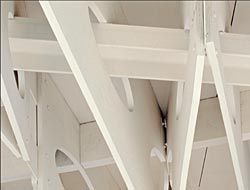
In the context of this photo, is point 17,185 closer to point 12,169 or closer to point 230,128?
point 12,169

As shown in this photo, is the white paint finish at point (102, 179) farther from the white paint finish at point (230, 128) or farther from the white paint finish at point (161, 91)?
the white paint finish at point (230, 128)

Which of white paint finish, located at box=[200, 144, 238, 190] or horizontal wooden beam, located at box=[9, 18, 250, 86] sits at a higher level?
white paint finish, located at box=[200, 144, 238, 190]

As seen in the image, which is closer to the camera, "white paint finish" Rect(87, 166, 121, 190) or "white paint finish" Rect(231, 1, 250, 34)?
"white paint finish" Rect(231, 1, 250, 34)

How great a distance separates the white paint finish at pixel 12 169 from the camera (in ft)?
5.61

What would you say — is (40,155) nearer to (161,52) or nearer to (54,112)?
(54,112)

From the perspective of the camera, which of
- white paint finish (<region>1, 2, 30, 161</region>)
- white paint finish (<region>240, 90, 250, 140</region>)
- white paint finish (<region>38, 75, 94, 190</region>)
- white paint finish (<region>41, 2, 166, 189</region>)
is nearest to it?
white paint finish (<region>41, 2, 166, 189</region>)

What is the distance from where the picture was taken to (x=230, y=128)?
4.97 ft

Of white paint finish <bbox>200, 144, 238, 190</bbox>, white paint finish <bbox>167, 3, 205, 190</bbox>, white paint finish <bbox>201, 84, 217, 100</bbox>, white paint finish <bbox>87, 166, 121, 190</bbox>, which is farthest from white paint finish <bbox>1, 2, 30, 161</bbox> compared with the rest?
white paint finish <bbox>200, 144, 238, 190</bbox>

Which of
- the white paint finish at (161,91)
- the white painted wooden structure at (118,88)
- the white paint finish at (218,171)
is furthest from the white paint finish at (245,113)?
the white paint finish at (218,171)

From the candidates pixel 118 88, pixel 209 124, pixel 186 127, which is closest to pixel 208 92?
pixel 209 124

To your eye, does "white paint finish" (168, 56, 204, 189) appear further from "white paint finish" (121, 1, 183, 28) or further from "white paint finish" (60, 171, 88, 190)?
"white paint finish" (60, 171, 88, 190)

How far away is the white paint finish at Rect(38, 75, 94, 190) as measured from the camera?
170 centimetres

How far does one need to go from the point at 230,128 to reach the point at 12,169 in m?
0.61

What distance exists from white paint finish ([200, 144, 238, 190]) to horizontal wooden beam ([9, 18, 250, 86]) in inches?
32.4
